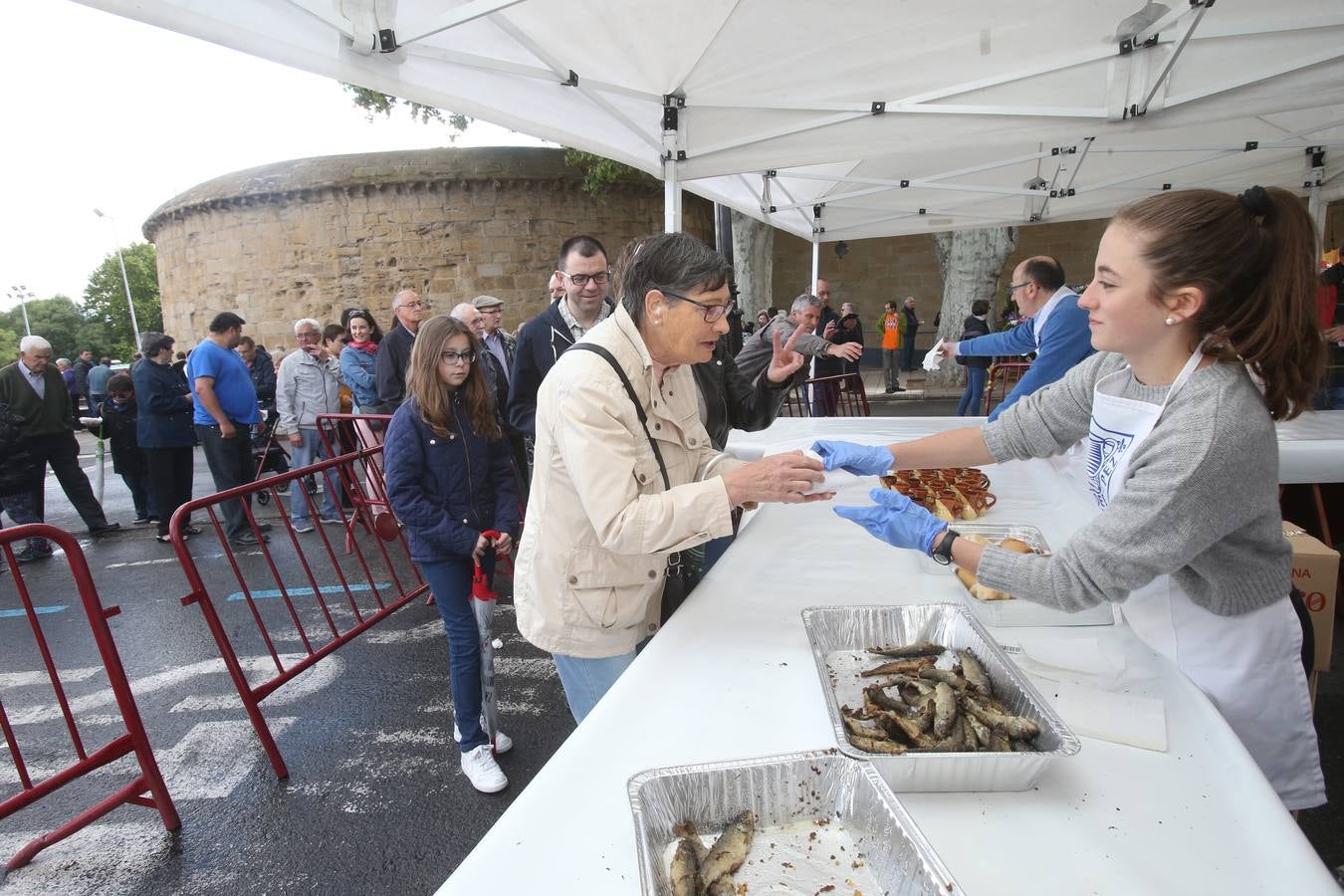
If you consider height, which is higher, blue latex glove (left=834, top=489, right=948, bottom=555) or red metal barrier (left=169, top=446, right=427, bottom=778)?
blue latex glove (left=834, top=489, right=948, bottom=555)

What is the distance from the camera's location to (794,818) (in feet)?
3.67

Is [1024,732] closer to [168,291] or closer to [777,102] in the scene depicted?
[777,102]

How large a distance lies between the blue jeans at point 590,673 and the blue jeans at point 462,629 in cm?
97

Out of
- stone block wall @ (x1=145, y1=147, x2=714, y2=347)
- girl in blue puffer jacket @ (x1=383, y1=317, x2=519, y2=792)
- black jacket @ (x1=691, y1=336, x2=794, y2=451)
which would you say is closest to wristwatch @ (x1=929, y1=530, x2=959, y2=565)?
black jacket @ (x1=691, y1=336, x2=794, y2=451)

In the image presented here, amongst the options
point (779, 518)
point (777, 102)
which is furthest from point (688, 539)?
point (777, 102)

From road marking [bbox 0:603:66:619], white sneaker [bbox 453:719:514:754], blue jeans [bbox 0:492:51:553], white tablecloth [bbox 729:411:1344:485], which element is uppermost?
white tablecloth [bbox 729:411:1344:485]

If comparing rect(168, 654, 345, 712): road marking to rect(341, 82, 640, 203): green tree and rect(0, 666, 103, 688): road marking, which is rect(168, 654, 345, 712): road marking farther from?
rect(341, 82, 640, 203): green tree

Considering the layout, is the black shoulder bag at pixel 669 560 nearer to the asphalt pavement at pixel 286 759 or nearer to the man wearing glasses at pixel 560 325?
the asphalt pavement at pixel 286 759

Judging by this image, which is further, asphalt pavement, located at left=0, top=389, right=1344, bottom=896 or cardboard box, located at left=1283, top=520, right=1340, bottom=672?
cardboard box, located at left=1283, top=520, right=1340, bottom=672

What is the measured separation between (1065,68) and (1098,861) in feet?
14.9

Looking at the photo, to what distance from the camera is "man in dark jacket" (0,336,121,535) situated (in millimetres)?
6070

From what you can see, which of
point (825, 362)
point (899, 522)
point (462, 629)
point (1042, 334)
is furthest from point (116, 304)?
point (899, 522)

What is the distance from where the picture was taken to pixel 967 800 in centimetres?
113

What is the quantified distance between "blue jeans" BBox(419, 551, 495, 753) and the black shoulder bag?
0.99m
